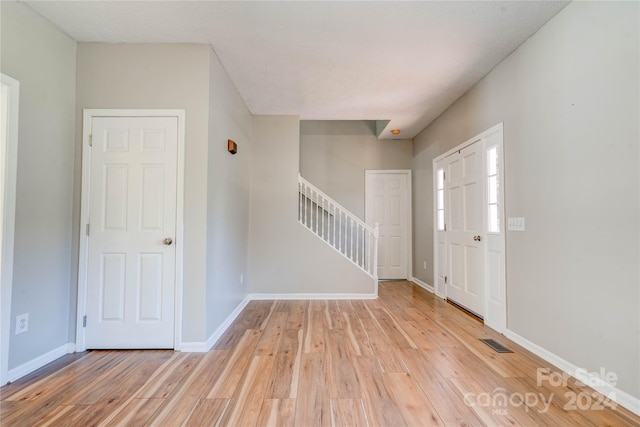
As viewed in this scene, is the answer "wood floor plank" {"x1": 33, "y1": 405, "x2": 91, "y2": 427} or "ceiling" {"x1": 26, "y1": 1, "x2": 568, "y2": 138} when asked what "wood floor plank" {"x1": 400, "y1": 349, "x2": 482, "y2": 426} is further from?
"ceiling" {"x1": 26, "y1": 1, "x2": 568, "y2": 138}

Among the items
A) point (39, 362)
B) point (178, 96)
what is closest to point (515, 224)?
point (178, 96)

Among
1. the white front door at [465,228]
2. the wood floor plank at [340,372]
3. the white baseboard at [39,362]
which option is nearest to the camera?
the wood floor plank at [340,372]

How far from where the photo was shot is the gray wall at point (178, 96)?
240 cm

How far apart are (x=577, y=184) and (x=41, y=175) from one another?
155 inches

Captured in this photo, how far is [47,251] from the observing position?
7.16 feet

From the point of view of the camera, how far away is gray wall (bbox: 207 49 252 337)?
2557 millimetres

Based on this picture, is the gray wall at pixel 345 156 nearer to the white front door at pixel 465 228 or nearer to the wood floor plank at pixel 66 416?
the white front door at pixel 465 228

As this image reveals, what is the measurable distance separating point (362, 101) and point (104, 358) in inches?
148

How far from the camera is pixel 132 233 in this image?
2.41 m

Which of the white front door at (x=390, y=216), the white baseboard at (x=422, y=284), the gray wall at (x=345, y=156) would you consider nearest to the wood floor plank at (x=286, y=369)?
the white baseboard at (x=422, y=284)

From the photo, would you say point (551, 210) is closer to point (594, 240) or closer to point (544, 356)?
point (594, 240)

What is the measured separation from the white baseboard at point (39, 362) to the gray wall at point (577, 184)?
3.89 meters

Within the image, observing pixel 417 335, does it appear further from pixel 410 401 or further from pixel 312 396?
pixel 312 396

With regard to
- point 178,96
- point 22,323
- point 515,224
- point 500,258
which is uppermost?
point 178,96
